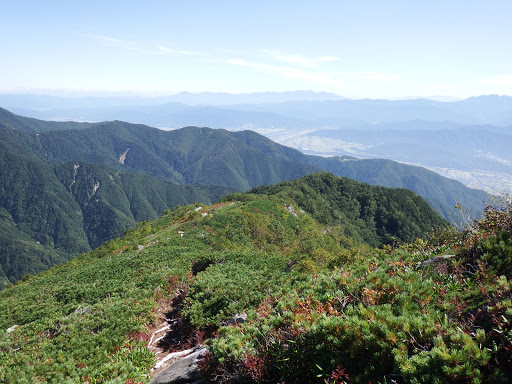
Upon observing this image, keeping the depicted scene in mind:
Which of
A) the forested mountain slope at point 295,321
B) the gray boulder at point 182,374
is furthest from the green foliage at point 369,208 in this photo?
the gray boulder at point 182,374

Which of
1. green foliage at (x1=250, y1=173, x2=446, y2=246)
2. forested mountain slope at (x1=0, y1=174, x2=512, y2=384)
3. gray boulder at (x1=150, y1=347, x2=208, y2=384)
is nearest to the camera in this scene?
forested mountain slope at (x1=0, y1=174, x2=512, y2=384)

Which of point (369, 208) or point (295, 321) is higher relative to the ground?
point (295, 321)

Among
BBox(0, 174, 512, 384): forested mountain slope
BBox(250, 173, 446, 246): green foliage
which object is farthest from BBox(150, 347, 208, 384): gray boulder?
BBox(250, 173, 446, 246): green foliage

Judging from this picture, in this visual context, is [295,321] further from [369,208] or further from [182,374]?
[369,208]

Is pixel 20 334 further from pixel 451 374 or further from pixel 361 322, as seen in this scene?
pixel 451 374

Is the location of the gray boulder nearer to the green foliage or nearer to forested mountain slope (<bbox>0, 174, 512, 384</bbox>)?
forested mountain slope (<bbox>0, 174, 512, 384</bbox>)

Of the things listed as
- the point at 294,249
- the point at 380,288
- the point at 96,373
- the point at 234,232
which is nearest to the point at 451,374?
the point at 380,288

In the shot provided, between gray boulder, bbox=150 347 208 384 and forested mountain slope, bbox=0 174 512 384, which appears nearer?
forested mountain slope, bbox=0 174 512 384

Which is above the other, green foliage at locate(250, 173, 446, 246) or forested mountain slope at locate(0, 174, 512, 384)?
forested mountain slope at locate(0, 174, 512, 384)

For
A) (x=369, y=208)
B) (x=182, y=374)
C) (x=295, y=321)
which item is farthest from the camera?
(x=369, y=208)

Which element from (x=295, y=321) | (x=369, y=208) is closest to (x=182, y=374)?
(x=295, y=321)

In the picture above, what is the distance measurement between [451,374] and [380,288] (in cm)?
326

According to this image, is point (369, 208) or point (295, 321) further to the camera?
point (369, 208)

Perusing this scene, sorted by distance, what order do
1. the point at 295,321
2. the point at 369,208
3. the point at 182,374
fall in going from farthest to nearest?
1. the point at 369,208
2. the point at 182,374
3. the point at 295,321
